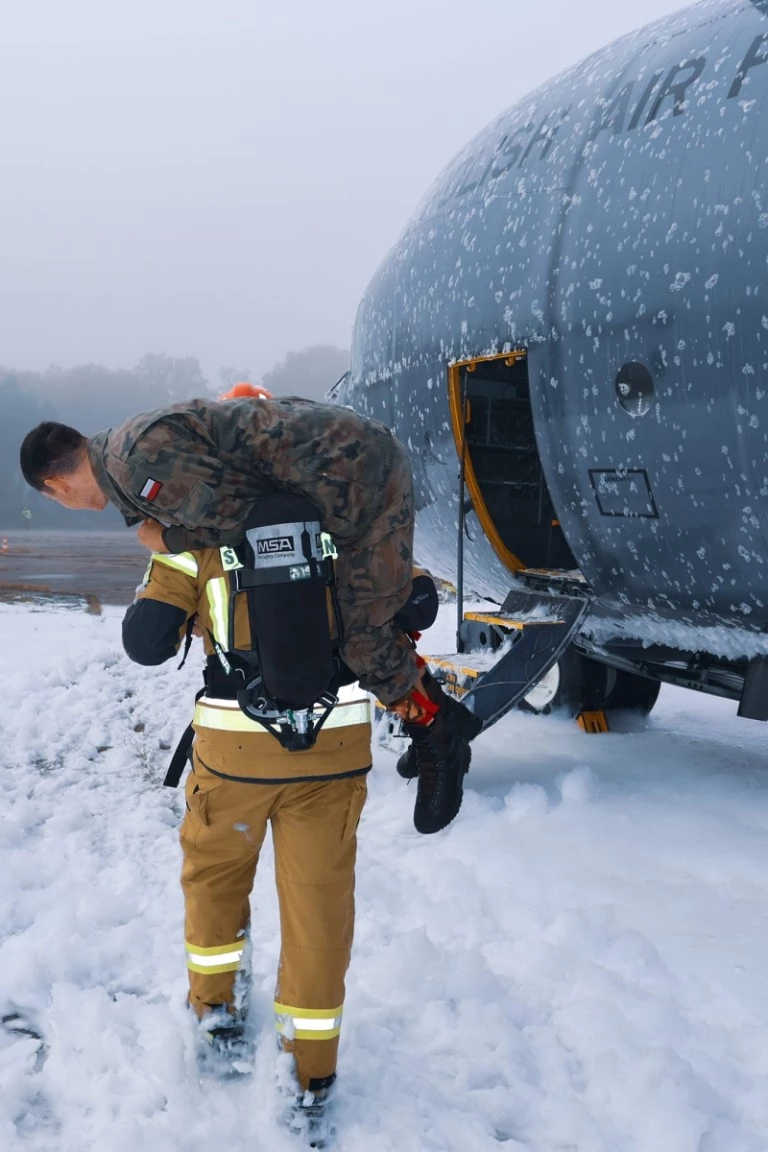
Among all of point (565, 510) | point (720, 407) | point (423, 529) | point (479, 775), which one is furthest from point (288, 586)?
point (423, 529)

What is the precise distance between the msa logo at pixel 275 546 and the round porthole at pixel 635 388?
6.93 feet

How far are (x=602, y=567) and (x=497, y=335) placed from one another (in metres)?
1.23

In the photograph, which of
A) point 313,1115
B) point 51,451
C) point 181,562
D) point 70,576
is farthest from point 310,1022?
point 70,576

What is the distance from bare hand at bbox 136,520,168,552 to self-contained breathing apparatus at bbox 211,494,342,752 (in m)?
0.18

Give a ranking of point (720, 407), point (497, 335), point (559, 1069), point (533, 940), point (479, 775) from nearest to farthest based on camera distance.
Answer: point (559, 1069), point (533, 940), point (720, 407), point (497, 335), point (479, 775)

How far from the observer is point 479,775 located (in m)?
4.71

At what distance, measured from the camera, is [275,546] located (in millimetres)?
1982

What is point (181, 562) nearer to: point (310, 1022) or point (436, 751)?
point (436, 751)

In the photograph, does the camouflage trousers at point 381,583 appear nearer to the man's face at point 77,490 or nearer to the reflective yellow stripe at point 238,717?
the reflective yellow stripe at point 238,717

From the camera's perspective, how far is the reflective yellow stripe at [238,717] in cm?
211

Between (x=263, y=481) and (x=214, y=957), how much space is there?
1.26 m

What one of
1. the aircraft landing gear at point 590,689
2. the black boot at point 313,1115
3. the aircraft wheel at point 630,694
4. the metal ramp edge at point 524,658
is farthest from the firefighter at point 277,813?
the aircraft wheel at point 630,694

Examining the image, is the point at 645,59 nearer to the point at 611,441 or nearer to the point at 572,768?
the point at 611,441

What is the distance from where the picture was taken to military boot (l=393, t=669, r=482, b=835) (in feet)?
7.98
